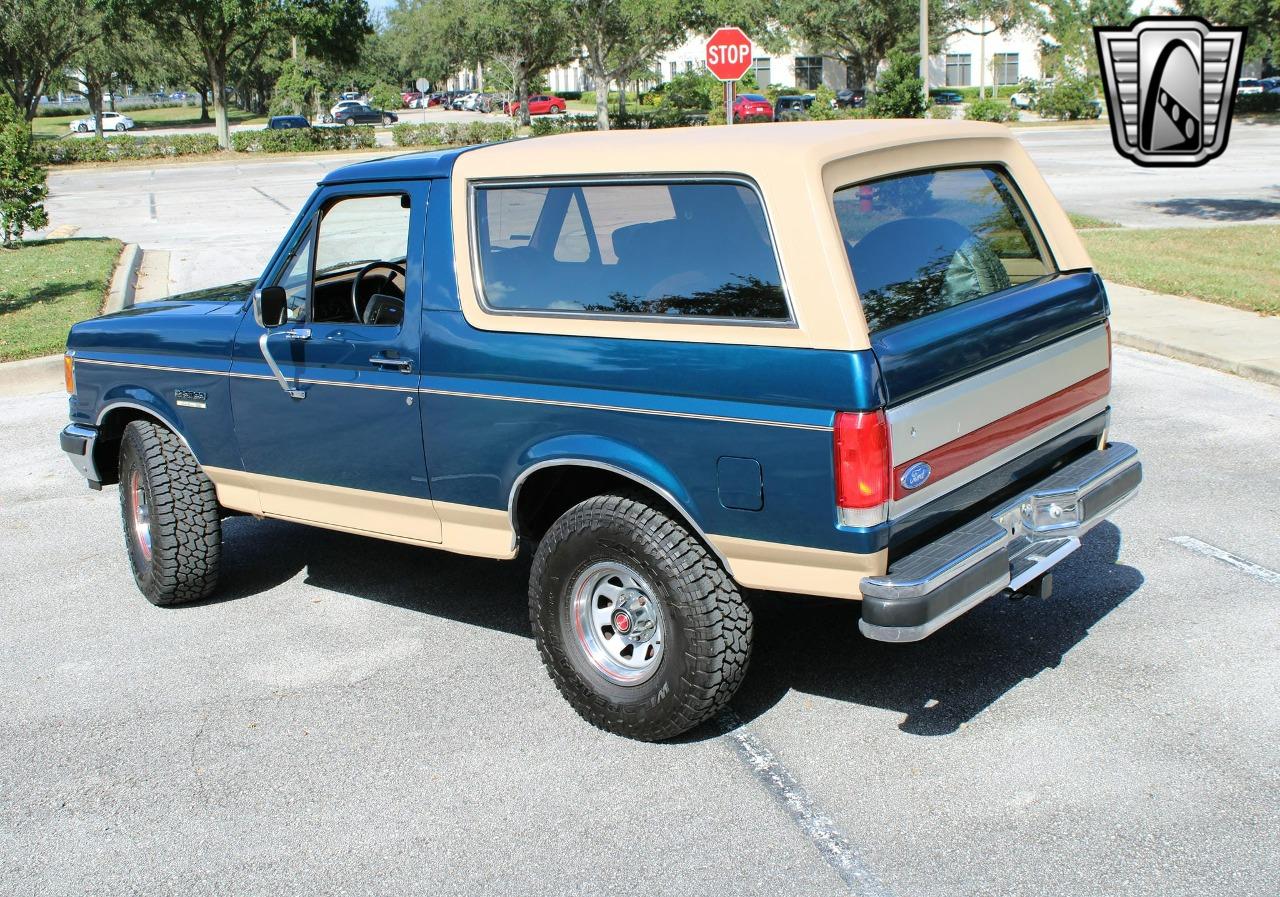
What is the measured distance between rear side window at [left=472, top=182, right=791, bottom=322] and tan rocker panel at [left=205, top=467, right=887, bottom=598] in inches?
29.1

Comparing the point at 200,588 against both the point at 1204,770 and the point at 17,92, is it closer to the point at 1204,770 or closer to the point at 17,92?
the point at 1204,770

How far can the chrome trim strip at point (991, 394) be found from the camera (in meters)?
3.81

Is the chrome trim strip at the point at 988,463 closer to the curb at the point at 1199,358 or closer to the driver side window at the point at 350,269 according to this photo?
the driver side window at the point at 350,269

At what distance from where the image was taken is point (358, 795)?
415 centimetres

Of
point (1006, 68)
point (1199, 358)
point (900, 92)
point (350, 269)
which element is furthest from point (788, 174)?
point (1006, 68)

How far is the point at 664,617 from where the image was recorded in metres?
4.18

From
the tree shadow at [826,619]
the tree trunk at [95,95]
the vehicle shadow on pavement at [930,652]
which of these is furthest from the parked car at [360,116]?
the vehicle shadow on pavement at [930,652]

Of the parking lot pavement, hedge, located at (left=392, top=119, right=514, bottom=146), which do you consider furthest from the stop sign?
hedge, located at (left=392, top=119, right=514, bottom=146)

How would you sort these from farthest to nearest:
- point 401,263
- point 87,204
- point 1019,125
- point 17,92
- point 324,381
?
point 17,92 → point 1019,125 → point 87,204 → point 401,263 → point 324,381

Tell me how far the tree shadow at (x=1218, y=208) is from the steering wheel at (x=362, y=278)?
16097 millimetres

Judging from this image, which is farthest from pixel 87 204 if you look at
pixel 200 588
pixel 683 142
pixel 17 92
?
pixel 17 92

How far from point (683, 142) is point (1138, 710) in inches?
98.2

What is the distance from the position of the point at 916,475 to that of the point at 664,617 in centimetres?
94

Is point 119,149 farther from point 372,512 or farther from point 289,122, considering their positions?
point 372,512
